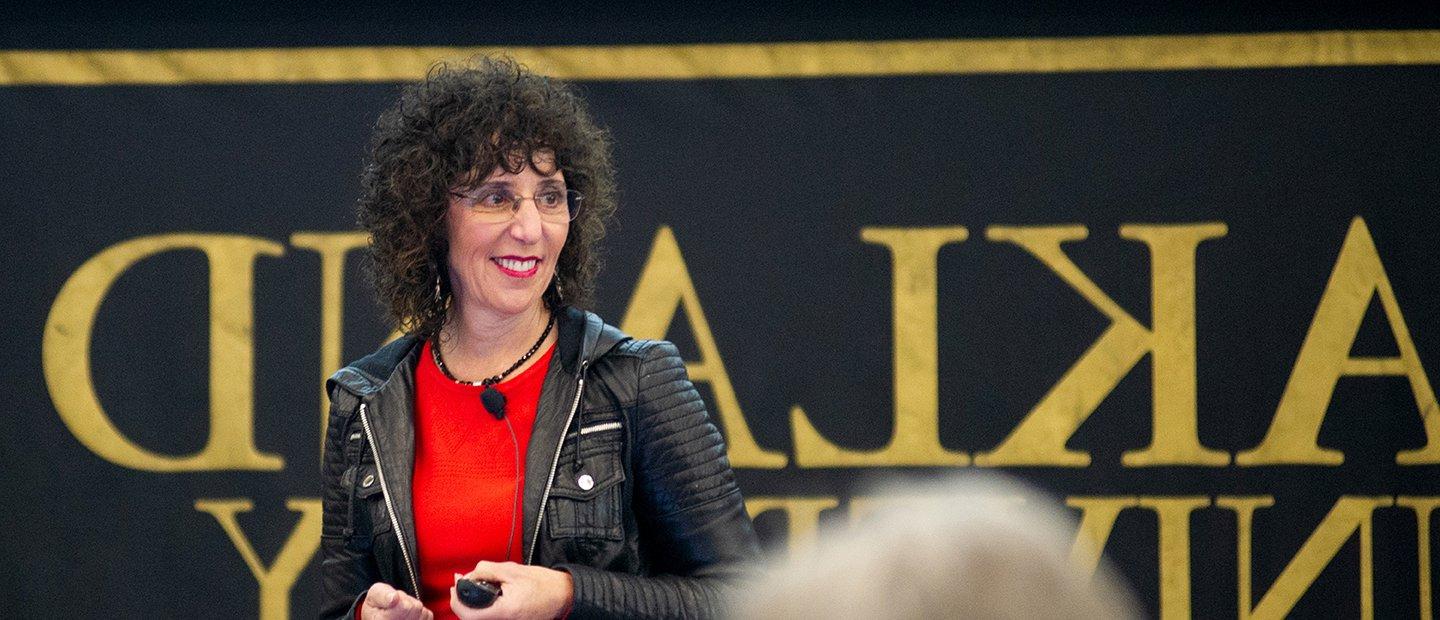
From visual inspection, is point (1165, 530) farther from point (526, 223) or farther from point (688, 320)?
point (526, 223)

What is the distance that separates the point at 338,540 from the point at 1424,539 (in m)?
2.63

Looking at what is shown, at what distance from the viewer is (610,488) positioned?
6.49 feet

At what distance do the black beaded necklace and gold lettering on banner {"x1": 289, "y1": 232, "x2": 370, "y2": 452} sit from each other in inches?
66.5

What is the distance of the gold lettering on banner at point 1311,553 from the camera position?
12.0 ft

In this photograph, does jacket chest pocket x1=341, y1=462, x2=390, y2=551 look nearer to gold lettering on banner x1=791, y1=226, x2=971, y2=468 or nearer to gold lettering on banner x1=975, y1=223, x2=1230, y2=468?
gold lettering on banner x1=791, y1=226, x2=971, y2=468

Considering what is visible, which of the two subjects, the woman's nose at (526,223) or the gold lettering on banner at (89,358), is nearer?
the woman's nose at (526,223)

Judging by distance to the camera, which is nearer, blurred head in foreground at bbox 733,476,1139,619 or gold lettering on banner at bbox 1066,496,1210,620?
blurred head in foreground at bbox 733,476,1139,619

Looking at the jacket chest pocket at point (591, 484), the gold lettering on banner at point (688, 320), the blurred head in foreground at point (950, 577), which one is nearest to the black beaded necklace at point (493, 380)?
the jacket chest pocket at point (591, 484)

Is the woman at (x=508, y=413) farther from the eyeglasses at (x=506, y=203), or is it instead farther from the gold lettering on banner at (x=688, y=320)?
the gold lettering on banner at (x=688, y=320)

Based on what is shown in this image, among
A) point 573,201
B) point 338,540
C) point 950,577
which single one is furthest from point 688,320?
point 950,577

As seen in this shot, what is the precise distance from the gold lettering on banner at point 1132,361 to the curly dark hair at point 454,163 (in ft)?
5.69

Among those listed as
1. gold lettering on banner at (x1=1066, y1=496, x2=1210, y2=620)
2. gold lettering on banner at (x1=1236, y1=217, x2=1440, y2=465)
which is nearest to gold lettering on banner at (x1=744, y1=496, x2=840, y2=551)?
gold lettering on banner at (x1=1066, y1=496, x2=1210, y2=620)

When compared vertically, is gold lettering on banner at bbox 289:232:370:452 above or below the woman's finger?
above

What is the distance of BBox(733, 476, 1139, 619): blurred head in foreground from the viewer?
2.60 feet
